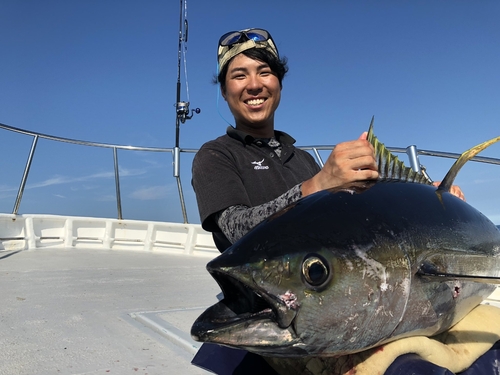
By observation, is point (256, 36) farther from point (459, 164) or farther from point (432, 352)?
point (432, 352)

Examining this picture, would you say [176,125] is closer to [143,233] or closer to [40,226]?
[143,233]

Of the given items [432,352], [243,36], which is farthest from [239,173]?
[432,352]

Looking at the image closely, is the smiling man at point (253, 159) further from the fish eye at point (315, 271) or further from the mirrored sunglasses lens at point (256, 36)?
the fish eye at point (315, 271)

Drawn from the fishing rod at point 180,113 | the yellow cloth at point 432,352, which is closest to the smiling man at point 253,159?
the yellow cloth at point 432,352

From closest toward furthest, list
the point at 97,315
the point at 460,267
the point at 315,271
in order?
the point at 315,271 < the point at 460,267 < the point at 97,315

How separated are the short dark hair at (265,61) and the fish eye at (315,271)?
1242 millimetres

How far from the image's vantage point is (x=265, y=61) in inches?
77.7

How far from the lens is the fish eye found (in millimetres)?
964

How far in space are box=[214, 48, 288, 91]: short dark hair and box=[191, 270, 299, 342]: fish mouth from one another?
1238 millimetres

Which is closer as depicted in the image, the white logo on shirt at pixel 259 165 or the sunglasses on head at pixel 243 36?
the white logo on shirt at pixel 259 165

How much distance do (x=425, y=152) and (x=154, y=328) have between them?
2695 millimetres

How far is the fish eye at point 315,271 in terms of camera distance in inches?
38.0

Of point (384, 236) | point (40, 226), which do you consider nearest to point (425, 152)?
point (384, 236)

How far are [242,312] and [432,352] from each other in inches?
20.6
